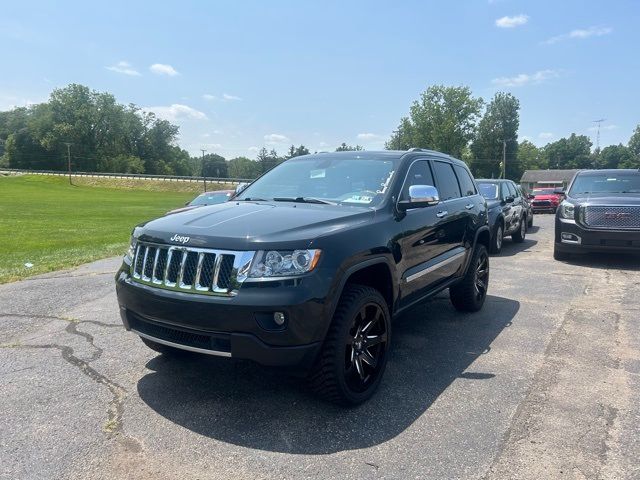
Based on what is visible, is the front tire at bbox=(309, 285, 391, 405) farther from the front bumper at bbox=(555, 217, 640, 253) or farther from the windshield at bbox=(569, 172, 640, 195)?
the windshield at bbox=(569, 172, 640, 195)

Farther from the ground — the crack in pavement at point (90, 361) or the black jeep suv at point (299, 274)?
the black jeep suv at point (299, 274)

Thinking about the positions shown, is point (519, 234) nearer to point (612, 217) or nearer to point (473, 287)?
point (612, 217)

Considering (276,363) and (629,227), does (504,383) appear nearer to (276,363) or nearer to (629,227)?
(276,363)

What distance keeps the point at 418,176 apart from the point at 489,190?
26.4 feet

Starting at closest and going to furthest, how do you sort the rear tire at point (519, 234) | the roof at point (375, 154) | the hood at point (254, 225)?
the hood at point (254, 225) < the roof at point (375, 154) < the rear tire at point (519, 234)

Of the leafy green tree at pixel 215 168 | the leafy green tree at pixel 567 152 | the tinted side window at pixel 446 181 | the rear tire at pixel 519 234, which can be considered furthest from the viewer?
the leafy green tree at pixel 215 168

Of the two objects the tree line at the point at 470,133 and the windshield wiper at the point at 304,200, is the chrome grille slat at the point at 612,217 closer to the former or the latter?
the windshield wiper at the point at 304,200

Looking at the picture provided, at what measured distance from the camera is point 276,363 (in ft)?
10.2

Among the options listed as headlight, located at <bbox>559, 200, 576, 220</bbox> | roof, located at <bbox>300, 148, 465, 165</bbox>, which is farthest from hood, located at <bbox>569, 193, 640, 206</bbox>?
roof, located at <bbox>300, 148, 465, 165</bbox>

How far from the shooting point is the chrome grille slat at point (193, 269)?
10.3 ft

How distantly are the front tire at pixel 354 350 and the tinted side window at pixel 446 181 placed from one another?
6.62 feet

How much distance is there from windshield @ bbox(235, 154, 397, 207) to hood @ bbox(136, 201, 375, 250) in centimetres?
30

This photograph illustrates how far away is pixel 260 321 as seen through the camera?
3047mm

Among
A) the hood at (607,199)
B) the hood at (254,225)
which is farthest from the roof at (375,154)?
the hood at (607,199)
